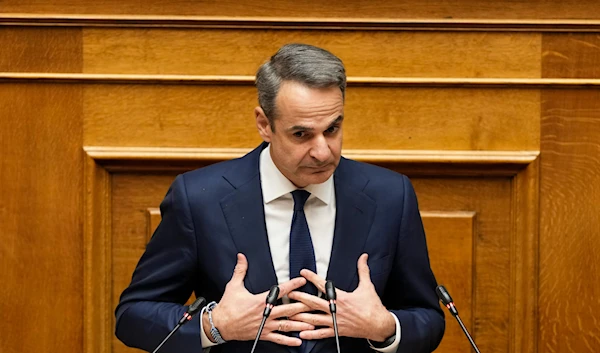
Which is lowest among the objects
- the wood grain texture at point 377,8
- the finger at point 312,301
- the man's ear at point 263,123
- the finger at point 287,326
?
the finger at point 287,326

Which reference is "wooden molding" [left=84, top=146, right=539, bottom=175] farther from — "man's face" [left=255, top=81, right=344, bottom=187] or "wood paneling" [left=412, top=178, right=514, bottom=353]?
"man's face" [left=255, top=81, right=344, bottom=187]

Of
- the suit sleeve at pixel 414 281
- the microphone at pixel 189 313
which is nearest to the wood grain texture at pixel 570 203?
the suit sleeve at pixel 414 281

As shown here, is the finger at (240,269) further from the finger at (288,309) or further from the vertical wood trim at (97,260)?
the vertical wood trim at (97,260)

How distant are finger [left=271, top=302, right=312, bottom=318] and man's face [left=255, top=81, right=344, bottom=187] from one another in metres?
0.27

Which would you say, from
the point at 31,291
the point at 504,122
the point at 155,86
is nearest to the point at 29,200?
the point at 31,291

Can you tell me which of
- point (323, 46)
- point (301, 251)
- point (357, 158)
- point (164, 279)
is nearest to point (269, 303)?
point (301, 251)

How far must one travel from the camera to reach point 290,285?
2.22 metres

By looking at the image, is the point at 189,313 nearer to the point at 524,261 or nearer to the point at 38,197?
the point at 38,197

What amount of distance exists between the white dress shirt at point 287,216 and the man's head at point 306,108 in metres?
0.09

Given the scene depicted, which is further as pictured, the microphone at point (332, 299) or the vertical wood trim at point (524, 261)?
the vertical wood trim at point (524, 261)

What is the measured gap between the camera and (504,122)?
9.79ft

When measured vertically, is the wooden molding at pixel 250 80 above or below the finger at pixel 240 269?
above

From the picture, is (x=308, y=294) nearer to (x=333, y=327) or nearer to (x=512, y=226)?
(x=333, y=327)

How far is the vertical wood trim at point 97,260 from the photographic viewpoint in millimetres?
2977
